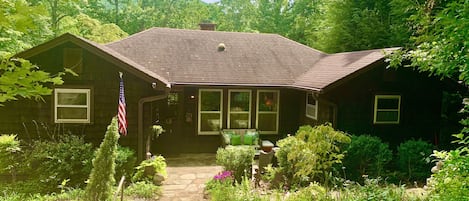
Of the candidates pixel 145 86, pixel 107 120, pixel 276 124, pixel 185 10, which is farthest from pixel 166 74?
pixel 185 10

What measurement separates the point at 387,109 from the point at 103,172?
29.1ft

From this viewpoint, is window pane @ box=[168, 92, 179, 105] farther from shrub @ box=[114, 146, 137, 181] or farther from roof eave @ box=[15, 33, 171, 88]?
shrub @ box=[114, 146, 137, 181]

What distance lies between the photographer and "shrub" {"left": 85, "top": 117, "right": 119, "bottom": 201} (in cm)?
628

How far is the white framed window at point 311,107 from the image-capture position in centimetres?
1175

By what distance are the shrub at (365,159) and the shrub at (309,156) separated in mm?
1015

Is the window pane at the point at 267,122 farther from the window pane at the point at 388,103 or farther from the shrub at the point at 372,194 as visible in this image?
the shrub at the point at 372,194

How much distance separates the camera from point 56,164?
328 inches

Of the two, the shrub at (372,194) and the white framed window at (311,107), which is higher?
the white framed window at (311,107)

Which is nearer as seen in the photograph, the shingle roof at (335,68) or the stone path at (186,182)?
the stone path at (186,182)

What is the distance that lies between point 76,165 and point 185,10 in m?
25.6

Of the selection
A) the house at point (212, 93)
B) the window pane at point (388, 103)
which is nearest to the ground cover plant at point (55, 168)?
the house at point (212, 93)

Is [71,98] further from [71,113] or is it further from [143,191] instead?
[143,191]

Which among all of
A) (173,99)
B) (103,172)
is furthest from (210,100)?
(103,172)

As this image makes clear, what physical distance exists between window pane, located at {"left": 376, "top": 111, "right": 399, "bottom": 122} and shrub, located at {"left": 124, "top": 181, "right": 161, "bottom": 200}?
722 cm
